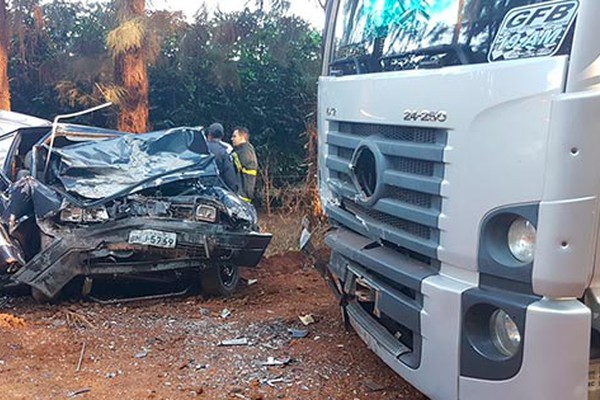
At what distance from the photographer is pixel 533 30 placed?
2680mm

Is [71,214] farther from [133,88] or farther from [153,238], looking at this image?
[133,88]

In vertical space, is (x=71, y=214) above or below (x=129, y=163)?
below

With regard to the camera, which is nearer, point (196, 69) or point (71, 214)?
point (71, 214)

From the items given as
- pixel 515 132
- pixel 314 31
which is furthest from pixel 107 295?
pixel 314 31

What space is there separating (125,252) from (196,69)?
7245mm

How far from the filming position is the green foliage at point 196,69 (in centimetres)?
1087

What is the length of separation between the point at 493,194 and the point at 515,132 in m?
0.27

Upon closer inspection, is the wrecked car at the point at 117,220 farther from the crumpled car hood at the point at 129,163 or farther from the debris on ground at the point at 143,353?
the debris on ground at the point at 143,353

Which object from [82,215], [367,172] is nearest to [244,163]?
[82,215]

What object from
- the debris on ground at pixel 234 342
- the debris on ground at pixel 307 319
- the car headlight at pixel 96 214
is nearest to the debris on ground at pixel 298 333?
the debris on ground at pixel 307 319

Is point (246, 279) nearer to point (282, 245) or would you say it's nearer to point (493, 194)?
point (282, 245)

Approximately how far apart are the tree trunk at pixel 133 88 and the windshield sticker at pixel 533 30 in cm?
795

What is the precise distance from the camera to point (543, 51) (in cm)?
257

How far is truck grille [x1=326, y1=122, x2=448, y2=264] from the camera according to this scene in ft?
10.1
